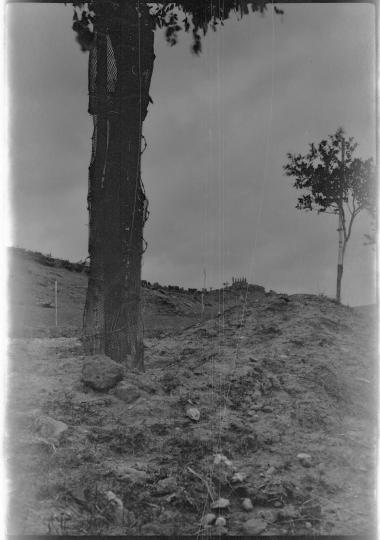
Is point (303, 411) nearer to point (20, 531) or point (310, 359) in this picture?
point (310, 359)

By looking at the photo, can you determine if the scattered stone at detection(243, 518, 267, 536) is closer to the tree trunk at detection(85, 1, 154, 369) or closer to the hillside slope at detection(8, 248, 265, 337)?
the tree trunk at detection(85, 1, 154, 369)

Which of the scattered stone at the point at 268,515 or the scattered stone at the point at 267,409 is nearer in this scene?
the scattered stone at the point at 268,515

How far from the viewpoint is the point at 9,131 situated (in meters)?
4.03

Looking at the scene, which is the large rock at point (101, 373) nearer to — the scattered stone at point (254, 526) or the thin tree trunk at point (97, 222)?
the thin tree trunk at point (97, 222)

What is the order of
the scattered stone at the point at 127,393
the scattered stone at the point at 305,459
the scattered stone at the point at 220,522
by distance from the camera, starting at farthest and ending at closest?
the scattered stone at the point at 127,393
the scattered stone at the point at 305,459
the scattered stone at the point at 220,522

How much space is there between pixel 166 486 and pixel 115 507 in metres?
0.46

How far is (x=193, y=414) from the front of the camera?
18.3 ft

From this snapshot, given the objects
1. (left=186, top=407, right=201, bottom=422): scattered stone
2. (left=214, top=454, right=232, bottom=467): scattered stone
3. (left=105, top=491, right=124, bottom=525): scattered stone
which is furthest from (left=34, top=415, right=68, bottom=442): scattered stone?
(left=214, top=454, right=232, bottom=467): scattered stone

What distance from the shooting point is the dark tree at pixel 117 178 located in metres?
6.31

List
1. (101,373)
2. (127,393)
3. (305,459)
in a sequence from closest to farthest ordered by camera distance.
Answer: (305,459)
(127,393)
(101,373)

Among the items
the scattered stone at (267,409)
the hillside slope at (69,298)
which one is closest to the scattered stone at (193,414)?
the scattered stone at (267,409)

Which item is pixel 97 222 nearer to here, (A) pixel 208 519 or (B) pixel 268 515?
(A) pixel 208 519

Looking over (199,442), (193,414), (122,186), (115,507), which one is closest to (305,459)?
(199,442)

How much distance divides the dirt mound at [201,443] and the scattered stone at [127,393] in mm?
10
